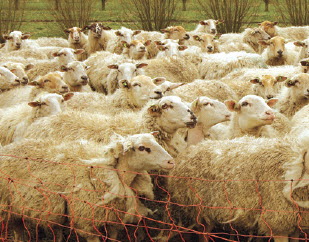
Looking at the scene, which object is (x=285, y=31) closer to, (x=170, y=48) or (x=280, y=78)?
(x=170, y=48)

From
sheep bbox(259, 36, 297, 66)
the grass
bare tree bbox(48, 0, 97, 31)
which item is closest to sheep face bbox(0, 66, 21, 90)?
sheep bbox(259, 36, 297, 66)

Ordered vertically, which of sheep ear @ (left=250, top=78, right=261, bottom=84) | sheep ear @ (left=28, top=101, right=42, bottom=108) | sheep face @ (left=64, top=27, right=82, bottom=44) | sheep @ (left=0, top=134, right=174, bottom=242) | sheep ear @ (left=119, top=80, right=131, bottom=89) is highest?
sheep face @ (left=64, top=27, right=82, bottom=44)

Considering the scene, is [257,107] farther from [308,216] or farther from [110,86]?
[110,86]

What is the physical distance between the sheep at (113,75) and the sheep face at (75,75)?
36 centimetres

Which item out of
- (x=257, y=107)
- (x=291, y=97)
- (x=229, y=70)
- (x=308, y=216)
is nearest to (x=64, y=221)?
(x=308, y=216)

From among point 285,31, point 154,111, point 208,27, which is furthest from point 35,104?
point 285,31

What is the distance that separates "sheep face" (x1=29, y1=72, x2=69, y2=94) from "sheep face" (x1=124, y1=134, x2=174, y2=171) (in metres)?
2.88

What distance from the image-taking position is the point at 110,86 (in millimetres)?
7293

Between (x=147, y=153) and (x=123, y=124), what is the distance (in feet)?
3.81

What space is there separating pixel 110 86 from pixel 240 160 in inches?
144

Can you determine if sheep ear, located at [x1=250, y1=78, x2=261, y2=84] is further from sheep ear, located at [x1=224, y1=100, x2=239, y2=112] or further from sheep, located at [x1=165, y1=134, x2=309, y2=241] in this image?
sheep, located at [x1=165, y1=134, x2=309, y2=241]

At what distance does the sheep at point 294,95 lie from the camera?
19.5ft

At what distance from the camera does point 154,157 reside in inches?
155

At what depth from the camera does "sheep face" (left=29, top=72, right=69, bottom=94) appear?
A: 6.62m
